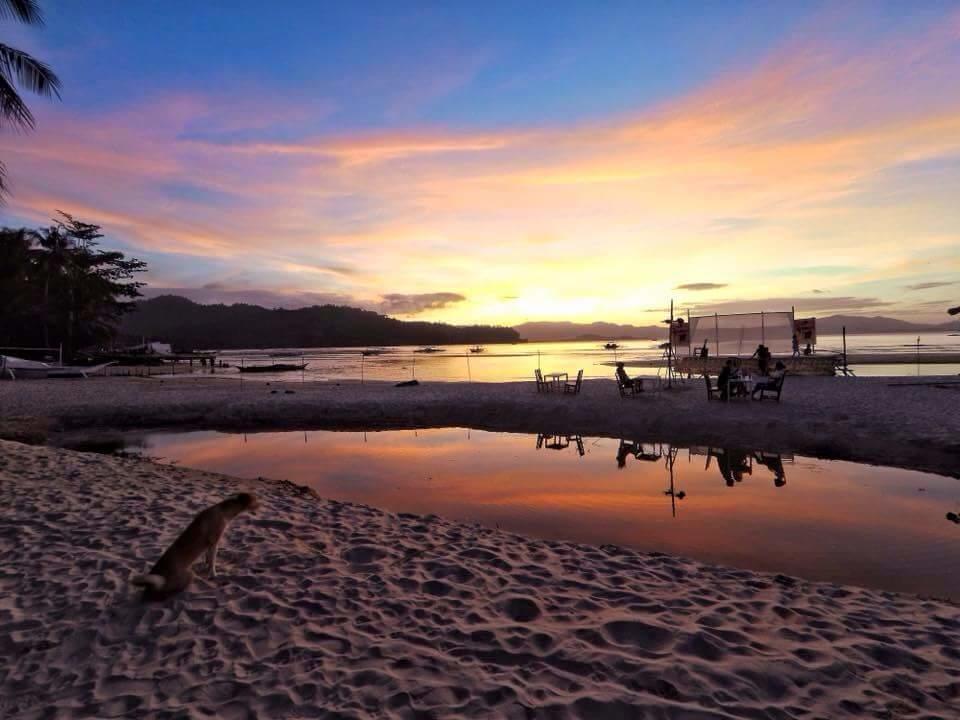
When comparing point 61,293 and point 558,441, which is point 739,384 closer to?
point 558,441

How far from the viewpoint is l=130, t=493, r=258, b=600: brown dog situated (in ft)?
12.8

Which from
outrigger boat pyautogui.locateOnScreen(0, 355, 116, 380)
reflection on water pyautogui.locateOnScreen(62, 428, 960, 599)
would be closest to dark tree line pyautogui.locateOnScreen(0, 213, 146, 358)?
outrigger boat pyautogui.locateOnScreen(0, 355, 116, 380)

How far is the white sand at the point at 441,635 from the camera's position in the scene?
2879 mm

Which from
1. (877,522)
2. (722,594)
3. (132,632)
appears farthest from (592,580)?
(877,522)

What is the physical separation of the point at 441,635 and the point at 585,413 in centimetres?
1247

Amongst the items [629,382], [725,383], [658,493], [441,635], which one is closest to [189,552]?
[441,635]

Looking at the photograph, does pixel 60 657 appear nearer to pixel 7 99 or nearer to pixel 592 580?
pixel 592 580

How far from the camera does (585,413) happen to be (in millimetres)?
Answer: 15594

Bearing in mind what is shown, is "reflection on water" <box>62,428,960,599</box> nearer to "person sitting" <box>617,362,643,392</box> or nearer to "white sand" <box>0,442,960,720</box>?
"white sand" <box>0,442,960,720</box>

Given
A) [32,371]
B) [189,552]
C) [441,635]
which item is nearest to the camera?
[441,635]

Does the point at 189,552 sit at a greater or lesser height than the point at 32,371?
lesser

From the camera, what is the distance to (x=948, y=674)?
10.3 feet

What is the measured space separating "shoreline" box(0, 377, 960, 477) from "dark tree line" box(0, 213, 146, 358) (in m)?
24.3

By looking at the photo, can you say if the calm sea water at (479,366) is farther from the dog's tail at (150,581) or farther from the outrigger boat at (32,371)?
the dog's tail at (150,581)
